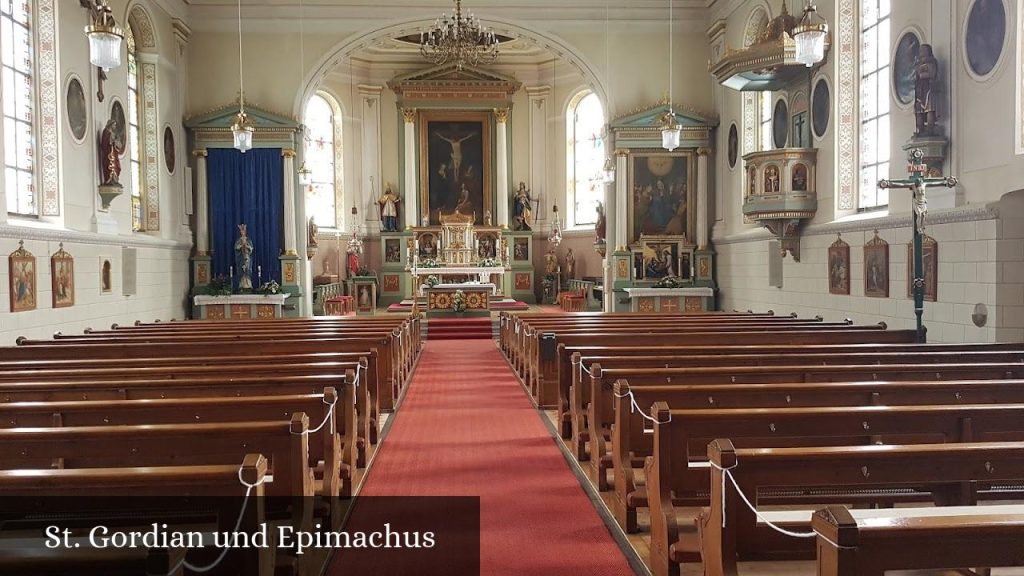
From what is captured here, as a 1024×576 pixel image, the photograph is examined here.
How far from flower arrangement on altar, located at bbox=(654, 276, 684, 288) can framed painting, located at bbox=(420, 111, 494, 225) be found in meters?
7.71

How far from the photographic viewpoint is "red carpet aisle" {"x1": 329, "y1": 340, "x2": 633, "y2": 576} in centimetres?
403

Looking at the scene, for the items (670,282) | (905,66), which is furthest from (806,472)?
(670,282)

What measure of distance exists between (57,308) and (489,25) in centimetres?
1103

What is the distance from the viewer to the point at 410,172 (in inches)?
911

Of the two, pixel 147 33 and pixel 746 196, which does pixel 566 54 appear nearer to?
pixel 746 196

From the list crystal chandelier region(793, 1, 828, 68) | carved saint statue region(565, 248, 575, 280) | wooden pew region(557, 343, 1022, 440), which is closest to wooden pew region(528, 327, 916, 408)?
wooden pew region(557, 343, 1022, 440)

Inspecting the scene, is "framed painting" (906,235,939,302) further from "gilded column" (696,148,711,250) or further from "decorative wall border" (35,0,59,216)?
"decorative wall border" (35,0,59,216)

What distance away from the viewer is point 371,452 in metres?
6.38

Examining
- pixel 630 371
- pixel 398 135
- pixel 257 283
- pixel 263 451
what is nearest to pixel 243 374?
pixel 263 451

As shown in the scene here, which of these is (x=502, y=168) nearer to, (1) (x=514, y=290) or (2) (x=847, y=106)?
(1) (x=514, y=290)

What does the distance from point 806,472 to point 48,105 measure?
474 inches

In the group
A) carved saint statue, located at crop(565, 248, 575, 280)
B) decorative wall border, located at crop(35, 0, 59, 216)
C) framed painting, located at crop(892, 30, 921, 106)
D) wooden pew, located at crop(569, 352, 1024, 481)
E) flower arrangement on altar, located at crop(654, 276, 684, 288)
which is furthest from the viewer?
carved saint statue, located at crop(565, 248, 575, 280)

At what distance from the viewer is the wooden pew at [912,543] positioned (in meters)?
1.92

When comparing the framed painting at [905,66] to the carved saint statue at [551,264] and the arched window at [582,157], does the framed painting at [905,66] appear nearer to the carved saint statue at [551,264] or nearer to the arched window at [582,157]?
the arched window at [582,157]
